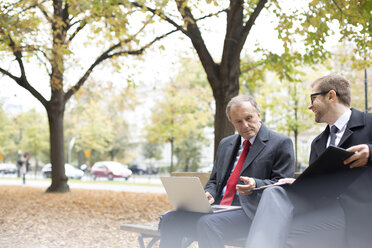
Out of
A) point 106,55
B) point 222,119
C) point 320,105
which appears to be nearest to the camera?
point 320,105

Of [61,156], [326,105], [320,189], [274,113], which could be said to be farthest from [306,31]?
[274,113]

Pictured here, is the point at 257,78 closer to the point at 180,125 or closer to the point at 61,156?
the point at 61,156

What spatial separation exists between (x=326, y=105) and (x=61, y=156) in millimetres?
14328

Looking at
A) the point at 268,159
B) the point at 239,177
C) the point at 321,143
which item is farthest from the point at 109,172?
the point at 321,143

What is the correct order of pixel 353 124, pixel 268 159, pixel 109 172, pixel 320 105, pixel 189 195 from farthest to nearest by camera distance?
pixel 109 172 → pixel 268 159 → pixel 189 195 → pixel 320 105 → pixel 353 124

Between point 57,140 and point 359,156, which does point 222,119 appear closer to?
point 359,156

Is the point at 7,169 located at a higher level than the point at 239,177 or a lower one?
lower

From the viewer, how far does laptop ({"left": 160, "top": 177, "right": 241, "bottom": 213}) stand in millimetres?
3535

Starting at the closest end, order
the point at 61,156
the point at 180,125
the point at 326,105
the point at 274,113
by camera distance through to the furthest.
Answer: the point at 326,105 → the point at 61,156 → the point at 274,113 → the point at 180,125

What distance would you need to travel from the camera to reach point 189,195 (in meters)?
3.68

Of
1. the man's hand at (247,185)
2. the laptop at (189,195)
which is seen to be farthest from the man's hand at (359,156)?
the laptop at (189,195)

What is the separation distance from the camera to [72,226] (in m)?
8.59

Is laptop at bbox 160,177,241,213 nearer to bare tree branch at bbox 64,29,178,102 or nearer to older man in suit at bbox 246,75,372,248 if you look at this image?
older man in suit at bbox 246,75,372,248

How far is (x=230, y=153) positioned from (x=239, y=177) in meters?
0.35
